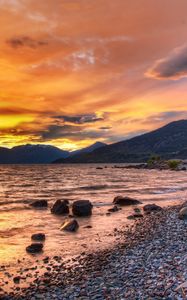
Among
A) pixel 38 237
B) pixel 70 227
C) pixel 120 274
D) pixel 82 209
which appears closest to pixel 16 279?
pixel 120 274

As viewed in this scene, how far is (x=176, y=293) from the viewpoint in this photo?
1253cm

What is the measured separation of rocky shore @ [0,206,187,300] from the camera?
1384 centimetres

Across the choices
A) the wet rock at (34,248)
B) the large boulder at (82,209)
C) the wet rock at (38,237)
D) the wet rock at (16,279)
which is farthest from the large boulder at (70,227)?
the wet rock at (16,279)

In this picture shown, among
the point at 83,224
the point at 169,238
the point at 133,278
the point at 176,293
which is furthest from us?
the point at 83,224

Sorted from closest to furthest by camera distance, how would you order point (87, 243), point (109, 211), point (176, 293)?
point (176, 293), point (87, 243), point (109, 211)

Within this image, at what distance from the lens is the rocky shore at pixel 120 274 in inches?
545

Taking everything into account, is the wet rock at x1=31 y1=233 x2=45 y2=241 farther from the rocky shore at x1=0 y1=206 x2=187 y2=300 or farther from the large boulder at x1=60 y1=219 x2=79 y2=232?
the rocky shore at x1=0 y1=206 x2=187 y2=300

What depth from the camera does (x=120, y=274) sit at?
16.3m

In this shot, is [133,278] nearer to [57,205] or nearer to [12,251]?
[12,251]

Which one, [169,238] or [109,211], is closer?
[169,238]

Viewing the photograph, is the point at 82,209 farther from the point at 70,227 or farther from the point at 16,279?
the point at 16,279

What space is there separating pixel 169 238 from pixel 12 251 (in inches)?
397

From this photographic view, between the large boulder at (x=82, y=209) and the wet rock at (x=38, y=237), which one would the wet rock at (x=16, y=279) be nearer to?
the wet rock at (x=38, y=237)

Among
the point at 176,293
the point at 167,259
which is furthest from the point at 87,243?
the point at 176,293
